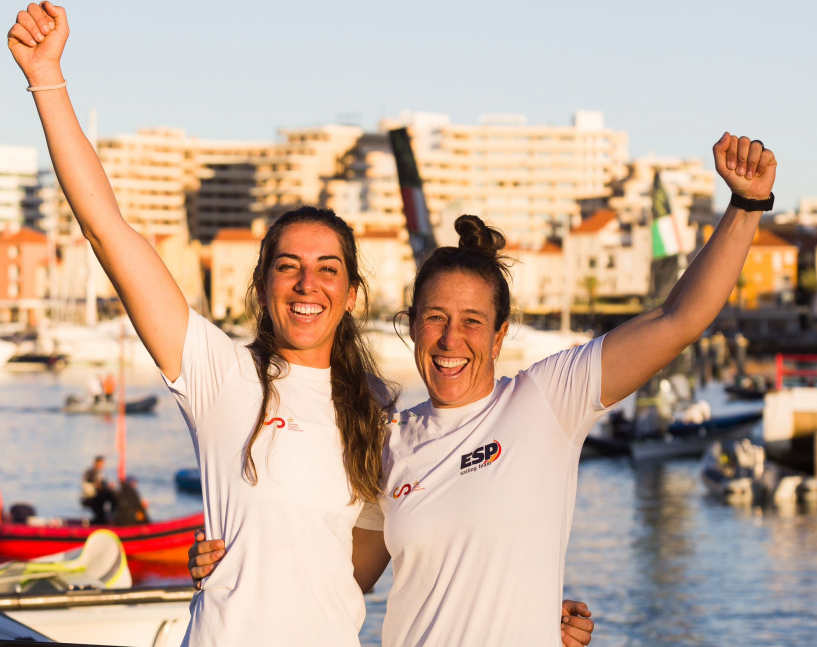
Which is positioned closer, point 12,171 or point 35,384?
point 35,384

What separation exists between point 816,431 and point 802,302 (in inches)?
4176

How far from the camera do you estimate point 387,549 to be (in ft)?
10.8

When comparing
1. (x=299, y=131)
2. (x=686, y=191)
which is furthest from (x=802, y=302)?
(x=299, y=131)

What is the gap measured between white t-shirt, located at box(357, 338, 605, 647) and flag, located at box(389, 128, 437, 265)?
1929cm

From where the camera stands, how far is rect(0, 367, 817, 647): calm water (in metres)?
16.5

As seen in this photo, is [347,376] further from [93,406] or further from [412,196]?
[93,406]

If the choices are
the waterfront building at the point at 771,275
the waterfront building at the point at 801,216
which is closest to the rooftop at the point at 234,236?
the waterfront building at the point at 771,275

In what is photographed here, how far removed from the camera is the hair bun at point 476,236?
11.2ft

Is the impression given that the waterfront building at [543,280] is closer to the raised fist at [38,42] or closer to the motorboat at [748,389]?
the motorboat at [748,389]

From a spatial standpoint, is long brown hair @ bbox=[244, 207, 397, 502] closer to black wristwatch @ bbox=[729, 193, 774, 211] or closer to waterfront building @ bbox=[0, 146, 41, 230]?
black wristwatch @ bbox=[729, 193, 774, 211]

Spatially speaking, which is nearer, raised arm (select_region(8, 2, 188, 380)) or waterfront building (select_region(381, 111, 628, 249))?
raised arm (select_region(8, 2, 188, 380))

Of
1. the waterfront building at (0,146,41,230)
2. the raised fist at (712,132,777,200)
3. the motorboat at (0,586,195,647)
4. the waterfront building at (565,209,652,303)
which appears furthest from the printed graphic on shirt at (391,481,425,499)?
the waterfront building at (0,146,41,230)

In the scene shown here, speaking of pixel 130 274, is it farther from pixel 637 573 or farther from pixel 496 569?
pixel 637 573

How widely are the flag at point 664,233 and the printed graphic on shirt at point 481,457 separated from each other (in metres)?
31.8
